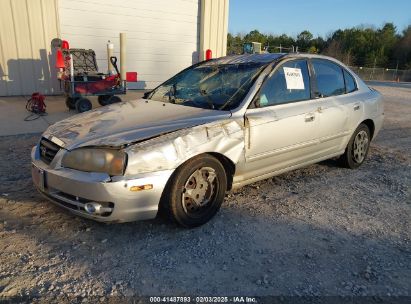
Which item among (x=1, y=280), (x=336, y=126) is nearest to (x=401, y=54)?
(x=336, y=126)

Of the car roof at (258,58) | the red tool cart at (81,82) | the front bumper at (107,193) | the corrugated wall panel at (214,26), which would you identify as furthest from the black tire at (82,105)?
the corrugated wall panel at (214,26)

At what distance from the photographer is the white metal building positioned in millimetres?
9359

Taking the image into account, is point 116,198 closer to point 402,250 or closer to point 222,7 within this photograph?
point 402,250

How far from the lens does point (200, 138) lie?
3139mm

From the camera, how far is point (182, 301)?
236 centimetres

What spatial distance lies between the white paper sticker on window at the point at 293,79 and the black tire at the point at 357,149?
1.28 m

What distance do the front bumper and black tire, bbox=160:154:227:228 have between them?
0.36ft

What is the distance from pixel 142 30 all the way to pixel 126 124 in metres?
9.16

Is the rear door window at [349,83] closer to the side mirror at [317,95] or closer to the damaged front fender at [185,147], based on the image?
the side mirror at [317,95]

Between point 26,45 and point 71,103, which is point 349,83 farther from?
point 26,45

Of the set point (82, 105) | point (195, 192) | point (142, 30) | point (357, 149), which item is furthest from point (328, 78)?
point (142, 30)

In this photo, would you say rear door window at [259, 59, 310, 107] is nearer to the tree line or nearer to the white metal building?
the white metal building

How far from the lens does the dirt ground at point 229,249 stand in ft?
8.24

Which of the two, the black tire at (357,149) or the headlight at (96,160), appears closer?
the headlight at (96,160)
